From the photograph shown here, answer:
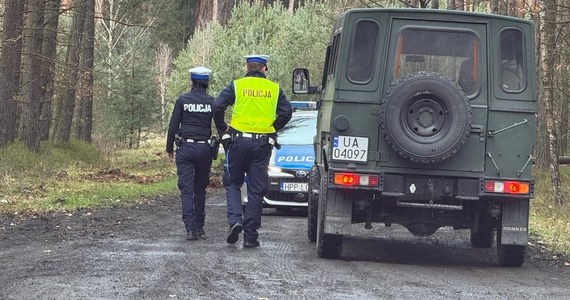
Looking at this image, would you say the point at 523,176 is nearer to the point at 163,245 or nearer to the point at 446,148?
the point at 446,148

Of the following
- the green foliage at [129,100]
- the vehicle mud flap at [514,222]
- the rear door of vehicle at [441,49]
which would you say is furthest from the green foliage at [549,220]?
the green foliage at [129,100]

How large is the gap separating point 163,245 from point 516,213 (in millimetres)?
3675

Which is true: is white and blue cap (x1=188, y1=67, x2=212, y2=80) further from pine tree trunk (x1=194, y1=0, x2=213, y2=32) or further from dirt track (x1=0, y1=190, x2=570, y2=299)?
pine tree trunk (x1=194, y1=0, x2=213, y2=32)

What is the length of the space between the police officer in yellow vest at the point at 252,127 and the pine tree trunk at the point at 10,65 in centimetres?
1233

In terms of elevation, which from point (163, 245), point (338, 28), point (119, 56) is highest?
point (119, 56)

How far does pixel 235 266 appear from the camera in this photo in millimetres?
9461

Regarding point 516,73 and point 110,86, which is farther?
point 110,86

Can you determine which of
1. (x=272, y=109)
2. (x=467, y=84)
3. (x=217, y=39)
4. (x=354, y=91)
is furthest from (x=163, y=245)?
(x=217, y=39)

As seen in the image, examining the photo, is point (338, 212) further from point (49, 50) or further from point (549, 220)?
point (49, 50)

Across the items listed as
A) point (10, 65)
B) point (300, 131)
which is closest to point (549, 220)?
point (300, 131)

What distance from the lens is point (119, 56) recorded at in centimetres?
4516

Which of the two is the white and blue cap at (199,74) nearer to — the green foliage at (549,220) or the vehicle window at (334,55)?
the vehicle window at (334,55)

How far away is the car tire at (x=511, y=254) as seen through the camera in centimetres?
1065

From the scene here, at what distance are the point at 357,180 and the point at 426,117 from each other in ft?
2.98
